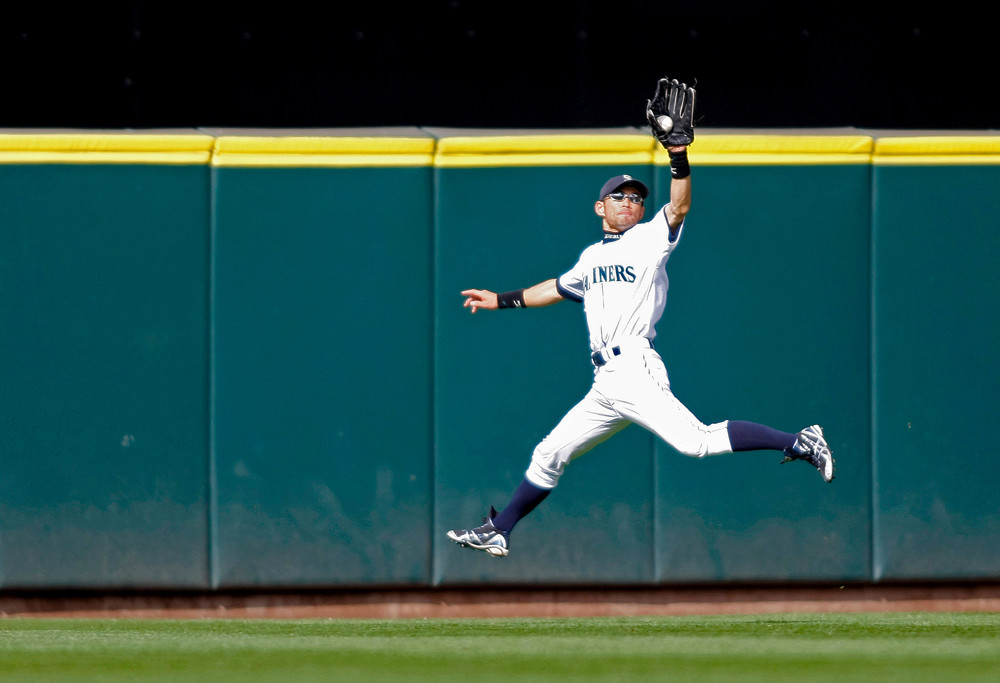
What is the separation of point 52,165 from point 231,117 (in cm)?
125

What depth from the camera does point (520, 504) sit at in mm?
5465

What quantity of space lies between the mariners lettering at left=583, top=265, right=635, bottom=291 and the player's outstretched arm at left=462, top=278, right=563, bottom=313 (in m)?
0.19

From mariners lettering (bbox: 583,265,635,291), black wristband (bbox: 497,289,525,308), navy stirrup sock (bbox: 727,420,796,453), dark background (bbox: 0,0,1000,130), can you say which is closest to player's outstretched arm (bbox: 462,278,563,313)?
black wristband (bbox: 497,289,525,308)

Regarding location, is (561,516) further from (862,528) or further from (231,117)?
(231,117)

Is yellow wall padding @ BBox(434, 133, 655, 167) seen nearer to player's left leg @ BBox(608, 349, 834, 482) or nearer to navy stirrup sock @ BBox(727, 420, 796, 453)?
player's left leg @ BBox(608, 349, 834, 482)

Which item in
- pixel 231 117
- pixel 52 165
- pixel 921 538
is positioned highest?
pixel 231 117

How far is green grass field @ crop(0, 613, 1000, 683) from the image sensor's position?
433 centimetres

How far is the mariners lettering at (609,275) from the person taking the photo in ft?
17.5

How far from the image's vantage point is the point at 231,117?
6.86 m

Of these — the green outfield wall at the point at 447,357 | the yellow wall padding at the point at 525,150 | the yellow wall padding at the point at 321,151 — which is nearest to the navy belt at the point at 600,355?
the green outfield wall at the point at 447,357

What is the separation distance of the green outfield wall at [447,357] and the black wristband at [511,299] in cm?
30

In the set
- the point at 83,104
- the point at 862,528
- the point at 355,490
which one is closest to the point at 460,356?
the point at 355,490

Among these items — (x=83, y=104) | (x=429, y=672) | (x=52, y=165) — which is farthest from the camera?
(x=83, y=104)

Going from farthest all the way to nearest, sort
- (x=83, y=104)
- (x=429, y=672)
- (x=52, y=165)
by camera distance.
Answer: (x=83, y=104)
(x=52, y=165)
(x=429, y=672)
